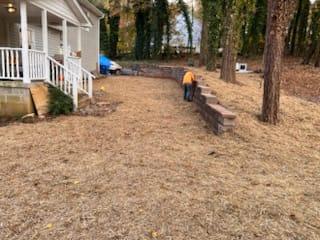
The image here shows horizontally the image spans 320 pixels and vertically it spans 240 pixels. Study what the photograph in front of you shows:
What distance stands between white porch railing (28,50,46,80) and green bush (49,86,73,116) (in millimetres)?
406

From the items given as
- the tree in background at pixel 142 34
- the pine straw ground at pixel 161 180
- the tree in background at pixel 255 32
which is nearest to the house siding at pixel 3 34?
the pine straw ground at pixel 161 180

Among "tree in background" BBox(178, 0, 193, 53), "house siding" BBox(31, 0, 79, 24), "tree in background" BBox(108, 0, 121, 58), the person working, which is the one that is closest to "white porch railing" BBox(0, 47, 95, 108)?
"house siding" BBox(31, 0, 79, 24)

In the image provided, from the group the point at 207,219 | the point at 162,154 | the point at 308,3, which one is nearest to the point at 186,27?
the point at 308,3

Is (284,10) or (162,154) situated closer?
(162,154)

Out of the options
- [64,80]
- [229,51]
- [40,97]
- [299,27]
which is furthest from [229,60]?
[299,27]

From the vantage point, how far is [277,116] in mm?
6273

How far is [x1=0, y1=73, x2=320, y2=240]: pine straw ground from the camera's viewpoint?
287 centimetres

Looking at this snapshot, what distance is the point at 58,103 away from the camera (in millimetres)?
7789

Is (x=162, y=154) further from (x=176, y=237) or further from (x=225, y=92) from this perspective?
(x=225, y=92)

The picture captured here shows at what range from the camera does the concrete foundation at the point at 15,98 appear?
24.5ft

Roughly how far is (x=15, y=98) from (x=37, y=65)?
95 cm

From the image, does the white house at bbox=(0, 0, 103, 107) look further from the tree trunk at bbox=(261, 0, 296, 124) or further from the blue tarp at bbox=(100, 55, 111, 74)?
the blue tarp at bbox=(100, 55, 111, 74)

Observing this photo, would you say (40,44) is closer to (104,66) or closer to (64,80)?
(64,80)

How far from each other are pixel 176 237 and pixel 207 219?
1.37ft
